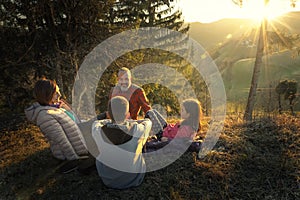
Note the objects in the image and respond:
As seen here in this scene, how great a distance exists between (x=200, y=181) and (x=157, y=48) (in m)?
18.2

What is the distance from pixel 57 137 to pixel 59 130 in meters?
0.13

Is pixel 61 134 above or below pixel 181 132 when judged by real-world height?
above

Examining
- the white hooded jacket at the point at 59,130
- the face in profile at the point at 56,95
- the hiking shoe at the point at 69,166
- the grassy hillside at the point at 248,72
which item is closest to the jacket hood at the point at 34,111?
the white hooded jacket at the point at 59,130

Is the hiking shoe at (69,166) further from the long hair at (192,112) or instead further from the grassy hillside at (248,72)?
the grassy hillside at (248,72)

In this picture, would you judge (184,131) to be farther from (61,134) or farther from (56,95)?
(56,95)

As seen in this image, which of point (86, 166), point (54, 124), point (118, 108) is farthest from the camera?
point (86, 166)

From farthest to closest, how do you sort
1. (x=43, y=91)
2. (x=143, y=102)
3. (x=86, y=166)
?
(x=143, y=102) < (x=86, y=166) < (x=43, y=91)

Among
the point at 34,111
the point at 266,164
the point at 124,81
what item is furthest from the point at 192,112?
the point at 34,111

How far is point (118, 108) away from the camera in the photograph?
3756 millimetres

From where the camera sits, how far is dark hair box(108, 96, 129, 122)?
3736mm

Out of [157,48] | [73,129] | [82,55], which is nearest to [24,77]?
[82,55]

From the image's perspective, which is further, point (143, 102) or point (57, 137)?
point (143, 102)

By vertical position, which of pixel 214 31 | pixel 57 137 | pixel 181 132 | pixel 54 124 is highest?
pixel 214 31

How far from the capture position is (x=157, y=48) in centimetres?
2177
